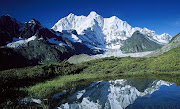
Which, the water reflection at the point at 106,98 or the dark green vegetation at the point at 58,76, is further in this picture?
the dark green vegetation at the point at 58,76

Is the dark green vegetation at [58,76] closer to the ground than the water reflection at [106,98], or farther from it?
farther from it

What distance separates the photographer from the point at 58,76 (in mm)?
63156

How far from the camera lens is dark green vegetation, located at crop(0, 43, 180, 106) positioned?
106 ft

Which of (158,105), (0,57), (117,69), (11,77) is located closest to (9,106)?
(11,77)

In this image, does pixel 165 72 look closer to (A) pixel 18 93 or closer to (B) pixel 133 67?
(B) pixel 133 67

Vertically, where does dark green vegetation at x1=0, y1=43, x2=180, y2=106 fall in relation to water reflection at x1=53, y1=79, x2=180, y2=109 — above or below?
above

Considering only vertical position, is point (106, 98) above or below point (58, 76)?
below

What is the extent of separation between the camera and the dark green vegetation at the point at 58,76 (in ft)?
106

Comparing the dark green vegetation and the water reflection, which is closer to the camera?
the water reflection

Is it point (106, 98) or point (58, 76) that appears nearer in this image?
point (106, 98)

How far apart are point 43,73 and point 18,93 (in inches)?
978

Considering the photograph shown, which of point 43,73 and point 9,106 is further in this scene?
point 43,73

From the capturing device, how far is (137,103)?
21859 millimetres

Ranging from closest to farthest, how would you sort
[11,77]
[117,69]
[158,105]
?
[158,105] < [11,77] < [117,69]
